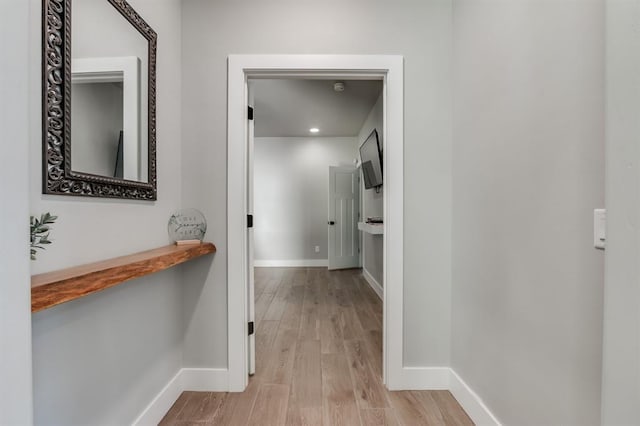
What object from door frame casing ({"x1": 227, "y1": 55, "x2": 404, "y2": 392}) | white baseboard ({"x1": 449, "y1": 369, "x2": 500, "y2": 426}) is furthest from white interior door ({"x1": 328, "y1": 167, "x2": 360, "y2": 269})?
white baseboard ({"x1": 449, "y1": 369, "x2": 500, "y2": 426})

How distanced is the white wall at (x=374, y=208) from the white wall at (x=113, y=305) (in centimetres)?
243

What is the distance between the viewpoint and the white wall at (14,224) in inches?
18.1

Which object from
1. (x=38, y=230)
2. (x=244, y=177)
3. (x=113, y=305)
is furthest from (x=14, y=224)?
(x=244, y=177)

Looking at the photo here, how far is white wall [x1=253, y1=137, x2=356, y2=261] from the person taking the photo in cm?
585

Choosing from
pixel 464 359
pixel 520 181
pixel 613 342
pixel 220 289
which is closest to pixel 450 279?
pixel 464 359

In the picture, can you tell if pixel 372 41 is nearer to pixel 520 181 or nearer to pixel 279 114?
pixel 520 181

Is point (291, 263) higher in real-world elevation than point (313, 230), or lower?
lower

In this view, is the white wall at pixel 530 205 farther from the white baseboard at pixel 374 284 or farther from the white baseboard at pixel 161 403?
the white baseboard at pixel 374 284

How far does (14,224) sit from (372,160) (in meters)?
3.89

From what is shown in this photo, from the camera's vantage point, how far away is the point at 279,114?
14.8 feet

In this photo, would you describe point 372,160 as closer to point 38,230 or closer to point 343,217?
point 343,217

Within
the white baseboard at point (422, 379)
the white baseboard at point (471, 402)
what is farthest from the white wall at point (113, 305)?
the white baseboard at point (471, 402)

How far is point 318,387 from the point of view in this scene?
183 cm

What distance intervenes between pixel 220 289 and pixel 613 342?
1718 mm
